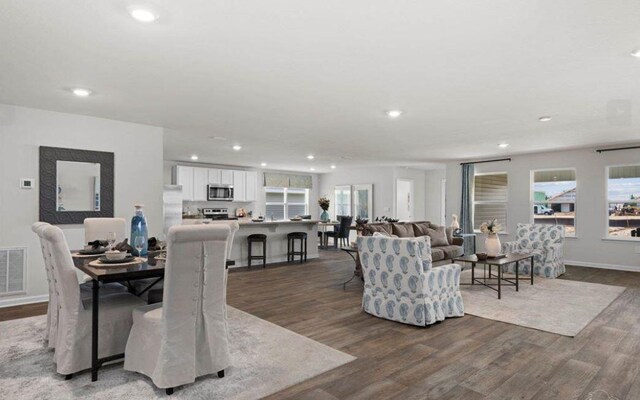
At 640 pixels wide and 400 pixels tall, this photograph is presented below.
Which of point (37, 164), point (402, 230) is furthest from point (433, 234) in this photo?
point (37, 164)

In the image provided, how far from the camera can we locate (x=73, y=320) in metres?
2.63

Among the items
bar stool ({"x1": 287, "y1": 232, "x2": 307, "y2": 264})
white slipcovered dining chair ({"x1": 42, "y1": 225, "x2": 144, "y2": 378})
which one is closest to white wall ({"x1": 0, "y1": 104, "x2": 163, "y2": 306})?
white slipcovered dining chair ({"x1": 42, "y1": 225, "x2": 144, "y2": 378})

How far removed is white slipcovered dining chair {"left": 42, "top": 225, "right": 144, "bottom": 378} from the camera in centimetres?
261

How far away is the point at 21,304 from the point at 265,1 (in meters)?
4.75

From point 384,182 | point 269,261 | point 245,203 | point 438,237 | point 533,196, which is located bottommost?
point 269,261

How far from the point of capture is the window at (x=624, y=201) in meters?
7.24

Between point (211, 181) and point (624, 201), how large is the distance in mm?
9426

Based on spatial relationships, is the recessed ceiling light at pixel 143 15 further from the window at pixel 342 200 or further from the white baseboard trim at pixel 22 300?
the window at pixel 342 200

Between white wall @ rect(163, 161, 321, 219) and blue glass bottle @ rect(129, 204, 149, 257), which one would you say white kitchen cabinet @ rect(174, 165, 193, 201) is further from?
blue glass bottle @ rect(129, 204, 149, 257)

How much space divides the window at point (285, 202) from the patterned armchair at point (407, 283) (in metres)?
7.81

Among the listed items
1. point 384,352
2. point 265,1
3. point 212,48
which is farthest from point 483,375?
point 212,48

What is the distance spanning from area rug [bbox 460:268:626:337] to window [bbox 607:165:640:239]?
2.33m

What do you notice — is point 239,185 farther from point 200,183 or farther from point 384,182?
point 384,182

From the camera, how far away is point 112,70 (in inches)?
132
